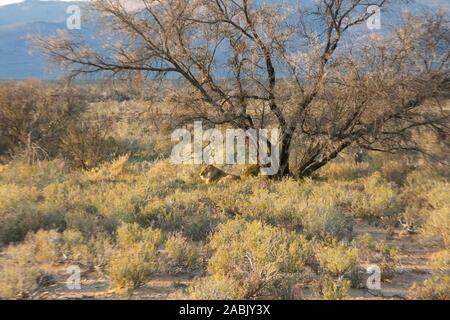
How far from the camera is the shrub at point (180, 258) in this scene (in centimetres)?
592

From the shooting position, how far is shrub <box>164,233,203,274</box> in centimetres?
592

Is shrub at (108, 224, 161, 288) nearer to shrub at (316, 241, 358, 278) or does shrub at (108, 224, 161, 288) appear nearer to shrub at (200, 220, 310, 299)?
A: shrub at (200, 220, 310, 299)

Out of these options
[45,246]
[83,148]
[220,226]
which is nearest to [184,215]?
[220,226]

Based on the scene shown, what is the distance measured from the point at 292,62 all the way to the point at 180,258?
6.17m

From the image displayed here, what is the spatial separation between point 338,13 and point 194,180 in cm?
541

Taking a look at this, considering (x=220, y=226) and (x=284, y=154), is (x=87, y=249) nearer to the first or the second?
(x=220, y=226)

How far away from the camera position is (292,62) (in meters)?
10.7

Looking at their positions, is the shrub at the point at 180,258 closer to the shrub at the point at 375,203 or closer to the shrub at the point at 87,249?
the shrub at the point at 87,249

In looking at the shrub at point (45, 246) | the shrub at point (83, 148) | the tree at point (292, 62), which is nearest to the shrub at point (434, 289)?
the shrub at point (45, 246)

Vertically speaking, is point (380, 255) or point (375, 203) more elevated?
point (375, 203)

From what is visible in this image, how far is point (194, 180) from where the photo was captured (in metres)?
12.3

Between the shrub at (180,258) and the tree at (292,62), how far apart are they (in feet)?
18.0

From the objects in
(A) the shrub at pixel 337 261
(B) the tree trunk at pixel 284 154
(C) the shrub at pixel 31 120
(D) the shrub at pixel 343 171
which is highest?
(C) the shrub at pixel 31 120

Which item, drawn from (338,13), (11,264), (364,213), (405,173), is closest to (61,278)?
(11,264)
